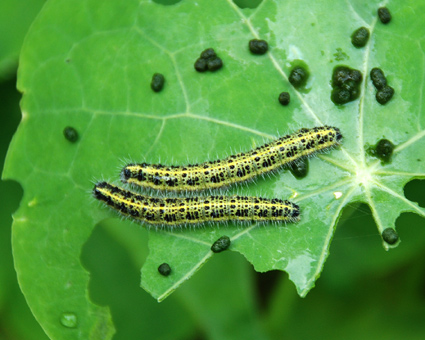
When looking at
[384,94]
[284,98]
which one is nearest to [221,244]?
[284,98]

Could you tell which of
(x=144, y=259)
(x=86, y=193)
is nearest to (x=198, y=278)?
(x=144, y=259)

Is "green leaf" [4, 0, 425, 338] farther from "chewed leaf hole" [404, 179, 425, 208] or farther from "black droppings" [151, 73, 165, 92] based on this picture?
"chewed leaf hole" [404, 179, 425, 208]

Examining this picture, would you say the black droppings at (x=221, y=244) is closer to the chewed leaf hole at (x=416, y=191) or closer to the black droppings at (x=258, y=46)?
the black droppings at (x=258, y=46)

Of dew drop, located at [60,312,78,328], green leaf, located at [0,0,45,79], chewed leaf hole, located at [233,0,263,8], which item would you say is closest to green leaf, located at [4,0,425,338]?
dew drop, located at [60,312,78,328]

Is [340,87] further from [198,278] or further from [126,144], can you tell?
[198,278]

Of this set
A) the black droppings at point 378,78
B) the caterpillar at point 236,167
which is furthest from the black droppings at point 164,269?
the black droppings at point 378,78

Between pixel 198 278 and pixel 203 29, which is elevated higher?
pixel 203 29
